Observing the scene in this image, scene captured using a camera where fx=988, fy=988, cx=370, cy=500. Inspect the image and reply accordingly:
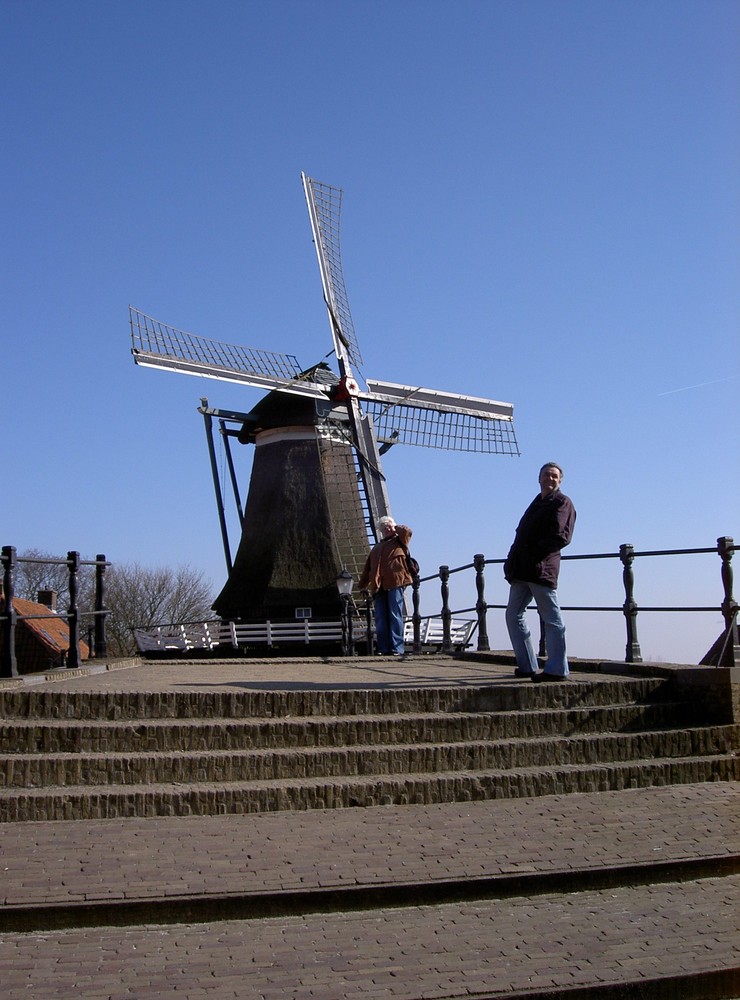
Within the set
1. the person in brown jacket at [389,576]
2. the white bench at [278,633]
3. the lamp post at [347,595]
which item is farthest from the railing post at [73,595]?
the white bench at [278,633]

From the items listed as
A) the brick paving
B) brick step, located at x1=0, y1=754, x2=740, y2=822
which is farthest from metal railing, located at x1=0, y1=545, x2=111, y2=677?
the brick paving

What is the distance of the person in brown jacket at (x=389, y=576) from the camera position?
10844mm

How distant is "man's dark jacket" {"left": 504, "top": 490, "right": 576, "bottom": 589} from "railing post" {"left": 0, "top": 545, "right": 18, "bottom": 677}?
3.59 m

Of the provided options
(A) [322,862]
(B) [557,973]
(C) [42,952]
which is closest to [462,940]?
(B) [557,973]

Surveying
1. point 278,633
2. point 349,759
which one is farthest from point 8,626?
point 278,633

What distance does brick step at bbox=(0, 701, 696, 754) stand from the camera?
5.71 metres

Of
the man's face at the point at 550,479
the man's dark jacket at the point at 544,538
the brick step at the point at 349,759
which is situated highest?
the man's face at the point at 550,479

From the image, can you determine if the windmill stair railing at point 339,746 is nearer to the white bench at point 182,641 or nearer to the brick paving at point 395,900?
the brick paving at point 395,900

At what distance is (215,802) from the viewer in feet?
16.9

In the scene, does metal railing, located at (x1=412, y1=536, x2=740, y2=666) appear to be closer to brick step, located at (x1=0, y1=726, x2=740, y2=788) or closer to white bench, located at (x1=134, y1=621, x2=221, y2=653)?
brick step, located at (x1=0, y1=726, x2=740, y2=788)

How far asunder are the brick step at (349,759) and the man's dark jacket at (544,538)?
1388 millimetres

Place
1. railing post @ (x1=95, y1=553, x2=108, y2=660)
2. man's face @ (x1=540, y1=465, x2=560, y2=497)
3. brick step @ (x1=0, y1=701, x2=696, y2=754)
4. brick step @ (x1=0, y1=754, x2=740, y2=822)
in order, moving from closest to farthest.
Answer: brick step @ (x1=0, y1=754, x2=740, y2=822)
brick step @ (x1=0, y1=701, x2=696, y2=754)
man's face @ (x1=540, y1=465, x2=560, y2=497)
railing post @ (x1=95, y1=553, x2=108, y2=660)

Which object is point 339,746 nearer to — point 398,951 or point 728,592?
point 398,951

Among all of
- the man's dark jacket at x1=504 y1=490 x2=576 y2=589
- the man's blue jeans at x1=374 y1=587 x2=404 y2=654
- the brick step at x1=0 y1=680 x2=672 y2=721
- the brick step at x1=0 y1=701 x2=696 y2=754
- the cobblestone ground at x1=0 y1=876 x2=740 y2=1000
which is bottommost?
the cobblestone ground at x1=0 y1=876 x2=740 y2=1000
